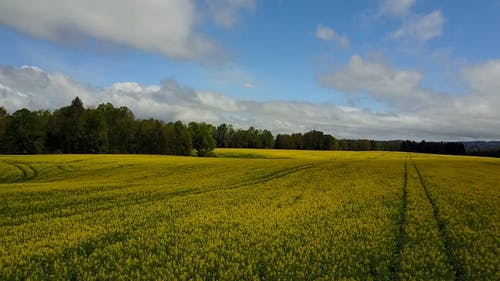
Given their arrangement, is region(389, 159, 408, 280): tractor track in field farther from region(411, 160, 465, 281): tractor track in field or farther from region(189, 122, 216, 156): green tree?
region(189, 122, 216, 156): green tree

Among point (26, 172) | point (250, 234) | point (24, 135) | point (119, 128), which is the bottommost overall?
point (26, 172)

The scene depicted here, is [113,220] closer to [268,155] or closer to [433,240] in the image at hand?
[433,240]

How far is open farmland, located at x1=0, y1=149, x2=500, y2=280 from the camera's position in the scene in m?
11.7

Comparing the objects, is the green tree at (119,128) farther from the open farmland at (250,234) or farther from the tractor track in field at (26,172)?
the open farmland at (250,234)

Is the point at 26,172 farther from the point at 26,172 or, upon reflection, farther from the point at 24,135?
the point at 24,135

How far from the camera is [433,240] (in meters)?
15.0

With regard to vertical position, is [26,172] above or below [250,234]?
below

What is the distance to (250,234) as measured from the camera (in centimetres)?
1593

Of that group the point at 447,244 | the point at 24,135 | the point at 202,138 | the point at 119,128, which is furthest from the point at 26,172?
the point at 119,128

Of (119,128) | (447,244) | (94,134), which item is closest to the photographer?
(447,244)

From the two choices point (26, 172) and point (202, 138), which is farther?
point (202, 138)

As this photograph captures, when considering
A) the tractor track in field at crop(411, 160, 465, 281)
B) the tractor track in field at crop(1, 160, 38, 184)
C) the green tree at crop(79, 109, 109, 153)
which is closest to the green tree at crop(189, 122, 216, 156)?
the green tree at crop(79, 109, 109, 153)

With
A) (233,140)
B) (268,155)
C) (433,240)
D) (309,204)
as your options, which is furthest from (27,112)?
(433,240)

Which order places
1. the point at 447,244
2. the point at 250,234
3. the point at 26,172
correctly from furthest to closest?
the point at 26,172, the point at 250,234, the point at 447,244
